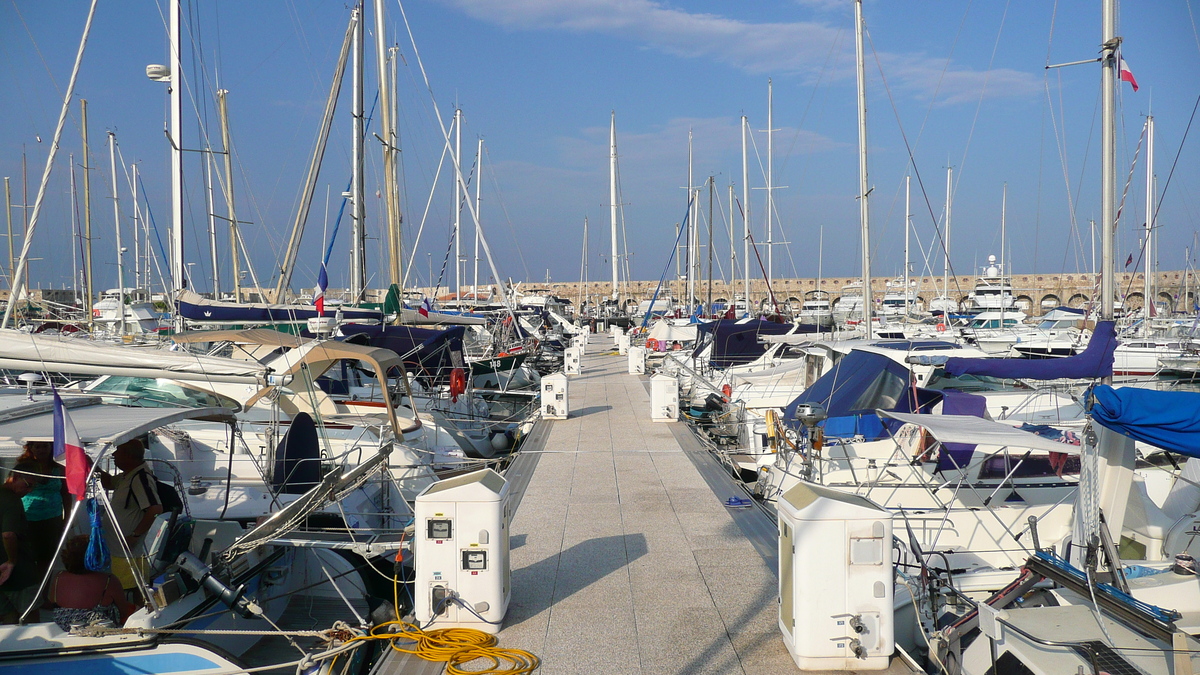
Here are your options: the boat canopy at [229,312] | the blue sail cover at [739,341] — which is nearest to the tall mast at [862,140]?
the blue sail cover at [739,341]

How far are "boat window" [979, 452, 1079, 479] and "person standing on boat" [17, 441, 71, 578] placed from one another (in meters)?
9.34

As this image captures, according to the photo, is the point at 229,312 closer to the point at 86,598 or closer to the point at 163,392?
the point at 163,392

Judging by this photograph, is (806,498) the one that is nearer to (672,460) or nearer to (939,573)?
(939,573)

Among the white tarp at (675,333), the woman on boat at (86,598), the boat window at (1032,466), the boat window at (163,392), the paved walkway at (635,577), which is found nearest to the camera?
the paved walkway at (635,577)

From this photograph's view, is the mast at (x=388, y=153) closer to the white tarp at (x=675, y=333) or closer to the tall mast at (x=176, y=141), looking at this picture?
the tall mast at (x=176, y=141)

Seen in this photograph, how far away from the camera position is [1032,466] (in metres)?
9.84

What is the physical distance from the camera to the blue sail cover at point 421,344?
1725 cm

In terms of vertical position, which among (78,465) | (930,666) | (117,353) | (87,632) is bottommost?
(930,666)

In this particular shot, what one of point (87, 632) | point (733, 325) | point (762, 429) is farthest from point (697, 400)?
point (87, 632)

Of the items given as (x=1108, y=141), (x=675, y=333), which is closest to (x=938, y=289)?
(x=675, y=333)

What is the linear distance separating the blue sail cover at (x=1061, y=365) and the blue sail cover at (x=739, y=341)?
45.1ft

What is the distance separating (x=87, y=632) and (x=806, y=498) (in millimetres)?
5138

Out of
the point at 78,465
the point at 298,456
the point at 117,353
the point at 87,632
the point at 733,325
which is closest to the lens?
the point at 78,465

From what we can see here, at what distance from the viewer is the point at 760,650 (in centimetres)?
546
